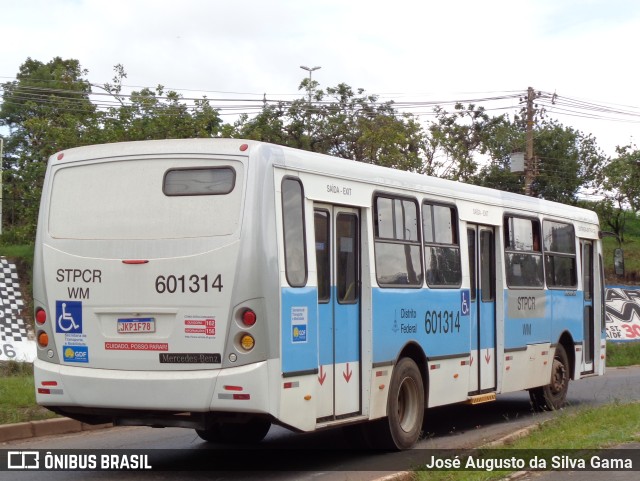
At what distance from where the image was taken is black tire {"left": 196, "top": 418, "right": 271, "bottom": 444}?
11.6 m

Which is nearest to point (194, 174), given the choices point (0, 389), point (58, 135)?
point (0, 389)

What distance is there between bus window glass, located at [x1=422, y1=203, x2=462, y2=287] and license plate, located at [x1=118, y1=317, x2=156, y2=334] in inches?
155

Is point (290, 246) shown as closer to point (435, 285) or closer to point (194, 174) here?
point (194, 174)

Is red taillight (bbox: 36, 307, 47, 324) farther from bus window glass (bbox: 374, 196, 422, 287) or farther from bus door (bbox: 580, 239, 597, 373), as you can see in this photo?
bus door (bbox: 580, 239, 597, 373)

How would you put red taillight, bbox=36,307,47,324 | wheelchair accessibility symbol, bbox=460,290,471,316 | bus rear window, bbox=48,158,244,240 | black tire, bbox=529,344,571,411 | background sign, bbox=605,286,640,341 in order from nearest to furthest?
1. bus rear window, bbox=48,158,244,240
2. red taillight, bbox=36,307,47,324
3. wheelchair accessibility symbol, bbox=460,290,471,316
4. black tire, bbox=529,344,571,411
5. background sign, bbox=605,286,640,341

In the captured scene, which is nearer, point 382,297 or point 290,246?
point 290,246

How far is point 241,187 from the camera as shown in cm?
918

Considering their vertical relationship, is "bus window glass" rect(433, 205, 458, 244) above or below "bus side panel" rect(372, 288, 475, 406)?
above

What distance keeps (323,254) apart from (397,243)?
5.27 feet

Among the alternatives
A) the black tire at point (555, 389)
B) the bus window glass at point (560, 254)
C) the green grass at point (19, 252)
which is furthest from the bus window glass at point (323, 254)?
the green grass at point (19, 252)

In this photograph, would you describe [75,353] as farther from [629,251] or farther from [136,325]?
[629,251]

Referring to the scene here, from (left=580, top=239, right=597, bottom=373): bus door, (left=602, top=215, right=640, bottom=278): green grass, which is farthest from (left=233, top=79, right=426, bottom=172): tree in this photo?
(left=580, top=239, right=597, bottom=373): bus door

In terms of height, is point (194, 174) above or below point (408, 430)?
above

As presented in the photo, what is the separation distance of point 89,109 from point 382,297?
37.7 meters
